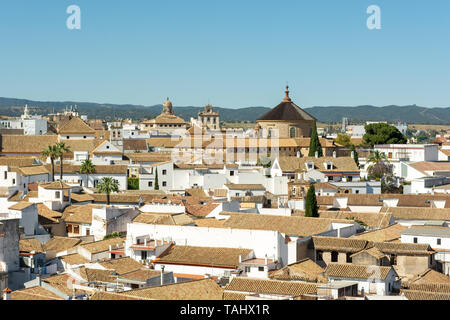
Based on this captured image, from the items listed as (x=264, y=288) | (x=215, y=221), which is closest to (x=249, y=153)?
(x=215, y=221)

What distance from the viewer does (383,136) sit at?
6750 cm

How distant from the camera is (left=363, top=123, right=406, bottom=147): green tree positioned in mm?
66812

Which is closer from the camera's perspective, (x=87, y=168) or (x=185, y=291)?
(x=185, y=291)

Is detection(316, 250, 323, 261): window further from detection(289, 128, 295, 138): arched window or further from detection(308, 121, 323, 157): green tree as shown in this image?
detection(289, 128, 295, 138): arched window

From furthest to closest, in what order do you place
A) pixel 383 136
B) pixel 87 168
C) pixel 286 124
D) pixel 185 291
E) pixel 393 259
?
pixel 383 136
pixel 286 124
pixel 87 168
pixel 393 259
pixel 185 291

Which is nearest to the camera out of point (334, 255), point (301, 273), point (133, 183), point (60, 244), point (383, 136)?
point (301, 273)

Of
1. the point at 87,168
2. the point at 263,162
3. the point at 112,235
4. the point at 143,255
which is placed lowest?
the point at 112,235

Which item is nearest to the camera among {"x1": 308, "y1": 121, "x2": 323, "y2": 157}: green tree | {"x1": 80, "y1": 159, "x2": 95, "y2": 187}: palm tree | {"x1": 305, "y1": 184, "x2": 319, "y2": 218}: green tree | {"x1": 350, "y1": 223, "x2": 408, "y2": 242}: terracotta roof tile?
{"x1": 350, "y1": 223, "x2": 408, "y2": 242}: terracotta roof tile

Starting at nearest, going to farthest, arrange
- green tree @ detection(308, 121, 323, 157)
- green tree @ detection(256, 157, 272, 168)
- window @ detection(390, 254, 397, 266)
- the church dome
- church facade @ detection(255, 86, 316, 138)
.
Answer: window @ detection(390, 254, 397, 266)
green tree @ detection(256, 157, 272, 168)
green tree @ detection(308, 121, 323, 157)
church facade @ detection(255, 86, 316, 138)
the church dome

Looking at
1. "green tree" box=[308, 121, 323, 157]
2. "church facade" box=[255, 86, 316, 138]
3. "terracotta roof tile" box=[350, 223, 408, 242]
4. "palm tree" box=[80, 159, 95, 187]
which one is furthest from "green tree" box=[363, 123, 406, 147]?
"terracotta roof tile" box=[350, 223, 408, 242]

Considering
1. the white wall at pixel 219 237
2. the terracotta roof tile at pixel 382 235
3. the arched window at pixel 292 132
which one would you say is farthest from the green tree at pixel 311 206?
the arched window at pixel 292 132

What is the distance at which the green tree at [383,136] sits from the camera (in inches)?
2630

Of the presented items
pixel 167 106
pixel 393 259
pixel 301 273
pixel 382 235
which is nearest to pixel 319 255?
pixel 393 259

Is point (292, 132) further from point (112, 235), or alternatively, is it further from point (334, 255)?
point (334, 255)
